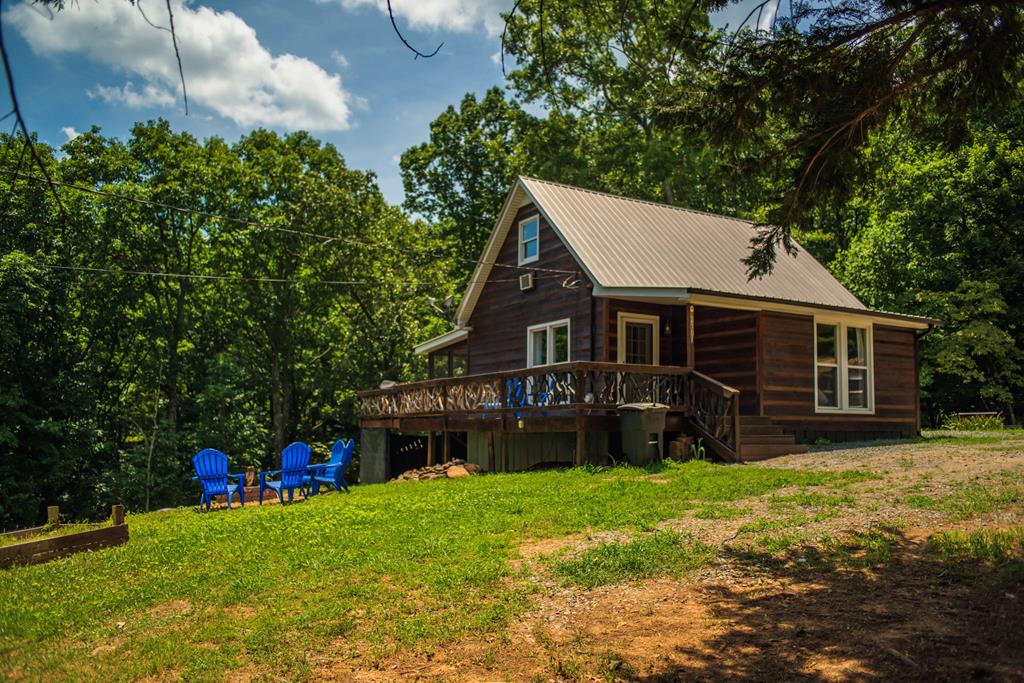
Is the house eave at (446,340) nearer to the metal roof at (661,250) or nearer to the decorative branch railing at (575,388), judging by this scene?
the decorative branch railing at (575,388)

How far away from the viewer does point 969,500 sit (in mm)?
8672

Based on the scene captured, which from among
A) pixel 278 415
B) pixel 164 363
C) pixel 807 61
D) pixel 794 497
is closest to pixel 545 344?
pixel 794 497

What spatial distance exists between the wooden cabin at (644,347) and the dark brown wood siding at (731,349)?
3cm

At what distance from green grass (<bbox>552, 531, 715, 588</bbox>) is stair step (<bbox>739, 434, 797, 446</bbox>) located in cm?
756

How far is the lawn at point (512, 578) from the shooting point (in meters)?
5.71

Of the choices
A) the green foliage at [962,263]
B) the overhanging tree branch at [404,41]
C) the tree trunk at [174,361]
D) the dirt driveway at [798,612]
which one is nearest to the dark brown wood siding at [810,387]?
the green foliage at [962,263]

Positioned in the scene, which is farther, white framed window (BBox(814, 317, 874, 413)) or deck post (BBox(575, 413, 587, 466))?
white framed window (BBox(814, 317, 874, 413))

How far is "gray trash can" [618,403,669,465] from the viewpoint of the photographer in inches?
568

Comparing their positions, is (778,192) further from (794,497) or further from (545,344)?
(545,344)

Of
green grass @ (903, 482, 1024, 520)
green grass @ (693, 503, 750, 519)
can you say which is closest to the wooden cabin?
green grass @ (693, 503, 750, 519)

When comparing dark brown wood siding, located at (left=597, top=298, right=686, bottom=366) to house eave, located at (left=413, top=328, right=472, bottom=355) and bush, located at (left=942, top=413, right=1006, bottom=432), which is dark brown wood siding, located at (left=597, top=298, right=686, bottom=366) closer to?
house eave, located at (left=413, top=328, right=472, bottom=355)

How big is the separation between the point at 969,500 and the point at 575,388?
24.9ft

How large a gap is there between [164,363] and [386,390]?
508 inches

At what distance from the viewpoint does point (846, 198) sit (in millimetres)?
8688
